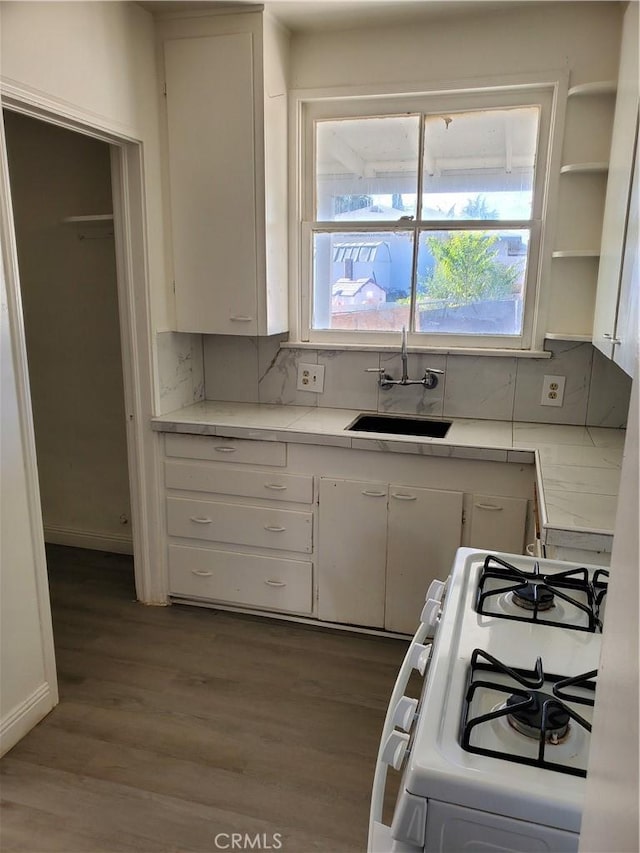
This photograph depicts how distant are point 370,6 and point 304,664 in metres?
2.67

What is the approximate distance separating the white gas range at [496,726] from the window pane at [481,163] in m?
1.97

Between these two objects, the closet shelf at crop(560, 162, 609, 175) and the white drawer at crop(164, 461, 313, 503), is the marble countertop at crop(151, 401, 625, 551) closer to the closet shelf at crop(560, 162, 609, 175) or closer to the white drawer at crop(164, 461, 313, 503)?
the white drawer at crop(164, 461, 313, 503)

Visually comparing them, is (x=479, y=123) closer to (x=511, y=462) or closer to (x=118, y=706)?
(x=511, y=462)

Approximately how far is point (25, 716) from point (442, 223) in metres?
2.57

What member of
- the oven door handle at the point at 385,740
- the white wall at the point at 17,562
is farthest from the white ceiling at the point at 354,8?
the oven door handle at the point at 385,740

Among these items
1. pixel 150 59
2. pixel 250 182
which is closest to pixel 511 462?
pixel 250 182

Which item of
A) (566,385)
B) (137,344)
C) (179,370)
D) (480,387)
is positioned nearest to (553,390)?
(566,385)

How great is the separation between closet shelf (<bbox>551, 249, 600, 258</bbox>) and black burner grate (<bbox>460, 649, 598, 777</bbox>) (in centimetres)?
200

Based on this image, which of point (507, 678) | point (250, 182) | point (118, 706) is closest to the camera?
point (507, 678)

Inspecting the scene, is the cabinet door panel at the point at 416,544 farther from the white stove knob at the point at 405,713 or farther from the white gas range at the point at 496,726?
the white stove knob at the point at 405,713

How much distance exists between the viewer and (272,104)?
2639 mm

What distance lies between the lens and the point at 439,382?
9.45ft

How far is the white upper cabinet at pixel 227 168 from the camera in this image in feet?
8.30

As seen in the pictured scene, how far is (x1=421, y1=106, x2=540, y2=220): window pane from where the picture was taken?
2648 millimetres
